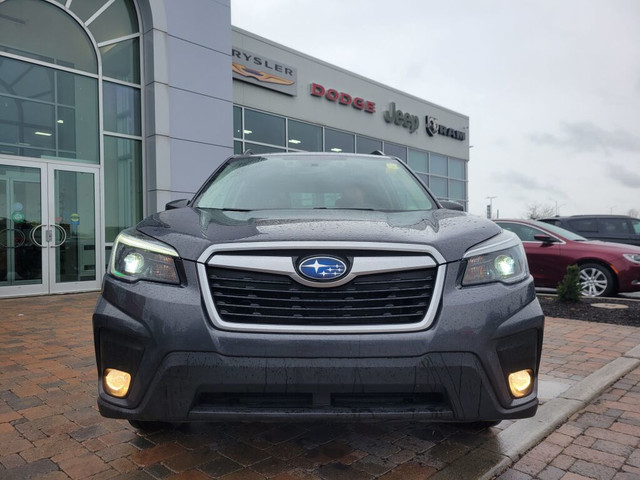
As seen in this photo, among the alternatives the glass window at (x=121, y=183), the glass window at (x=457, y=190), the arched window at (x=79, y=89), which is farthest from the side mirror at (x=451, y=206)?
the glass window at (x=457, y=190)

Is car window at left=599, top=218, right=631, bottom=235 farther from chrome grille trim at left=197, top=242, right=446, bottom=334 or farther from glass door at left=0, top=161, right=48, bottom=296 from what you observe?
glass door at left=0, top=161, right=48, bottom=296

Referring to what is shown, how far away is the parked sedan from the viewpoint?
821cm

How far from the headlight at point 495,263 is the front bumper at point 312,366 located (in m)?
0.08

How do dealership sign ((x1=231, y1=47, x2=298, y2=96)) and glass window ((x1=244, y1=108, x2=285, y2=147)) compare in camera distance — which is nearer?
dealership sign ((x1=231, y1=47, x2=298, y2=96))

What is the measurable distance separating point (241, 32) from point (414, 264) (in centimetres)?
1381

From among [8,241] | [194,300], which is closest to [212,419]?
[194,300]

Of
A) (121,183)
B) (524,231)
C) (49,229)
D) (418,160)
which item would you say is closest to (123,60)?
(121,183)

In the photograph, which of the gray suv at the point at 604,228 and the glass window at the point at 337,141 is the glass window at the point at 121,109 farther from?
the gray suv at the point at 604,228

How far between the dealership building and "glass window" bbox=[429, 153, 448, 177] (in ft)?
45.4

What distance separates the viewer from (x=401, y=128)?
20.5m

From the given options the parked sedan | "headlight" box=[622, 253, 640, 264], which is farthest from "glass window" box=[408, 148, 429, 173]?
"headlight" box=[622, 253, 640, 264]

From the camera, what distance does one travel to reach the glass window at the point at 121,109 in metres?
9.65

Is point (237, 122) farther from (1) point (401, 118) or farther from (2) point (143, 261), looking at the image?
(2) point (143, 261)

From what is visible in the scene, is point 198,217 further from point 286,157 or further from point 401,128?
point 401,128
